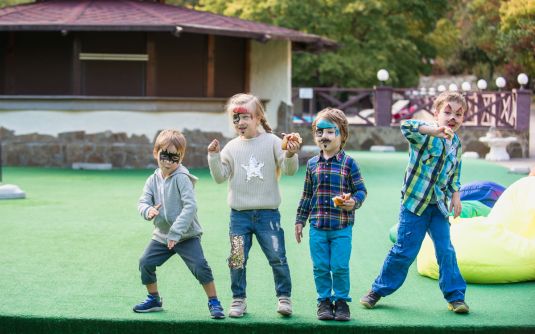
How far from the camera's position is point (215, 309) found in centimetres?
604

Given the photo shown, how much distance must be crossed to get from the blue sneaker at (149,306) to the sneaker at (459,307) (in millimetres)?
1818

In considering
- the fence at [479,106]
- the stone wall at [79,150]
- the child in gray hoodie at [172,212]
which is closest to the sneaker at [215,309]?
the child in gray hoodie at [172,212]

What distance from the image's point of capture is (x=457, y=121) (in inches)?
249

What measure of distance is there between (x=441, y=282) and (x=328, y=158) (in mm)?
1084

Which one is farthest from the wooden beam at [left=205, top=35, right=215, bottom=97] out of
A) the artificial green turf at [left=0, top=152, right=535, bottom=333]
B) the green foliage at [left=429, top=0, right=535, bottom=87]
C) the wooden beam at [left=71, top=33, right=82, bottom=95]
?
the green foliage at [left=429, top=0, right=535, bottom=87]

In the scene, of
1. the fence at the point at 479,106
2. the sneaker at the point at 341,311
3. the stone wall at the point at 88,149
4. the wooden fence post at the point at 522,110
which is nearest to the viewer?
the sneaker at the point at 341,311

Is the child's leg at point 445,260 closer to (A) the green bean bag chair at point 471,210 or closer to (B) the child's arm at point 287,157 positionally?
(B) the child's arm at point 287,157

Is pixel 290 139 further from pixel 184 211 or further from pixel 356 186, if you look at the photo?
pixel 184 211

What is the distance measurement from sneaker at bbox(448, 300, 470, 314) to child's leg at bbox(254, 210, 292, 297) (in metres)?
1.04

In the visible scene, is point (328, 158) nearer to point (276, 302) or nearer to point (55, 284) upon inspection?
point (276, 302)

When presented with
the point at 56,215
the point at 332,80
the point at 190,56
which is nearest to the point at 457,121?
the point at 56,215

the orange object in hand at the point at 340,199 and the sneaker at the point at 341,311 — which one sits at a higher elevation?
the orange object in hand at the point at 340,199

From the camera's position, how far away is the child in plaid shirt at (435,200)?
6.30 meters

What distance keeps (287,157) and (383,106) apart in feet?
67.8
